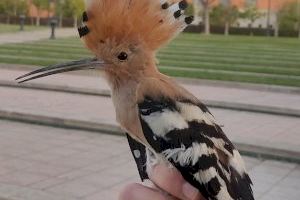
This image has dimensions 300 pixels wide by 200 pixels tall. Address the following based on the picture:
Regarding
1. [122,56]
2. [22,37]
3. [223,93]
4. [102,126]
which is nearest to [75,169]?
[102,126]

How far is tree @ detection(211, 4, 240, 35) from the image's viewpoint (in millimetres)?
51000

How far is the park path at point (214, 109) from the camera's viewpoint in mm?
8070

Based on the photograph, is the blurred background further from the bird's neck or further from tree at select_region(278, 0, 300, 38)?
tree at select_region(278, 0, 300, 38)

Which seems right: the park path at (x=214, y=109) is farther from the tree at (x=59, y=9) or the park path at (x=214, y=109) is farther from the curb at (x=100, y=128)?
the tree at (x=59, y=9)

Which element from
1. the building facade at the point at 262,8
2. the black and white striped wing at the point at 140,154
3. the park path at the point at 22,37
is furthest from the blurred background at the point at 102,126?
the building facade at the point at 262,8

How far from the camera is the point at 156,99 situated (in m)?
1.90

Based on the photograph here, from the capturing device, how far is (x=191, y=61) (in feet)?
62.0

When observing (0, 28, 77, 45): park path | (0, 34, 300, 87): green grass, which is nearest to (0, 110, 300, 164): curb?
(0, 34, 300, 87): green grass

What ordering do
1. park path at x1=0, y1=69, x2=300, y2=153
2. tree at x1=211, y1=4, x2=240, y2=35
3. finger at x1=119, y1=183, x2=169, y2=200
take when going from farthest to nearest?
tree at x1=211, y1=4, x2=240, y2=35
park path at x1=0, y1=69, x2=300, y2=153
finger at x1=119, y1=183, x2=169, y2=200

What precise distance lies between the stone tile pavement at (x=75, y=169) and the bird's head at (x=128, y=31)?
3462 mm

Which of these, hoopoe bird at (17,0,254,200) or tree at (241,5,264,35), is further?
tree at (241,5,264,35)

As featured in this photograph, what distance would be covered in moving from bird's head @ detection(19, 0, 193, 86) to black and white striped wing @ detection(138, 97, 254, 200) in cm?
17

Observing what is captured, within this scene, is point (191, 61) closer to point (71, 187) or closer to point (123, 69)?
point (71, 187)

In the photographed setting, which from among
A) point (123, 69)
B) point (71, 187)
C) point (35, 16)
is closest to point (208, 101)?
point (71, 187)
